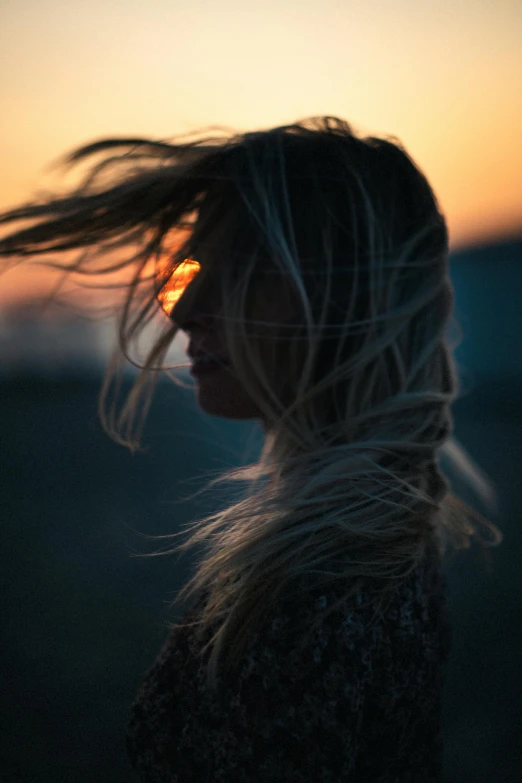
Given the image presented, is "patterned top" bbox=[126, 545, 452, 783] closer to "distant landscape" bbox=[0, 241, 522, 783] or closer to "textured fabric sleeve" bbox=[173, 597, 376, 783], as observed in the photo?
"textured fabric sleeve" bbox=[173, 597, 376, 783]

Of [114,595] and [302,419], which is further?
[114,595]

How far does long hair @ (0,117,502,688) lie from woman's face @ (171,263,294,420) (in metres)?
0.02

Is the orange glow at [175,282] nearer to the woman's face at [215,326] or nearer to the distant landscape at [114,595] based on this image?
the woman's face at [215,326]

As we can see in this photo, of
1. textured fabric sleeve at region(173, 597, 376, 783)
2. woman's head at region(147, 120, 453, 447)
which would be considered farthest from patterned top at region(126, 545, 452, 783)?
woman's head at region(147, 120, 453, 447)

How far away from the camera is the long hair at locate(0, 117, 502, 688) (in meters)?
1.23

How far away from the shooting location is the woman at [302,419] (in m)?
1.09

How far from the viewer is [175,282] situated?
1.45 m

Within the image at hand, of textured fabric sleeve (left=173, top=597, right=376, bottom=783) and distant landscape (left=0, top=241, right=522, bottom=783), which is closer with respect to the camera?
textured fabric sleeve (left=173, top=597, right=376, bottom=783)

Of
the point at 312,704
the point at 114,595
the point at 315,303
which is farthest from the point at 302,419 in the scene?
the point at 114,595

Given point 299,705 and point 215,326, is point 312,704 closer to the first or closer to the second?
point 299,705

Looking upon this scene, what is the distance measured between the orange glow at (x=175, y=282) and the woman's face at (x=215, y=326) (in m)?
0.03

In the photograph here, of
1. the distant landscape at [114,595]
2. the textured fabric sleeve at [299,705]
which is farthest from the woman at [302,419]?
the distant landscape at [114,595]

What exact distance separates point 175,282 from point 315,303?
319mm

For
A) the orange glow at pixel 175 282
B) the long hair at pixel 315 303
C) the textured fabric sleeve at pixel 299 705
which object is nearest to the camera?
the textured fabric sleeve at pixel 299 705
